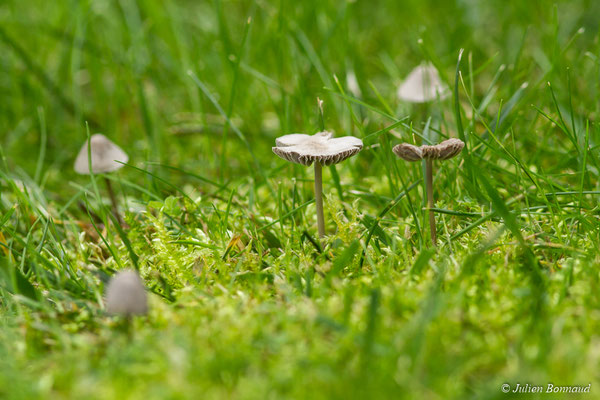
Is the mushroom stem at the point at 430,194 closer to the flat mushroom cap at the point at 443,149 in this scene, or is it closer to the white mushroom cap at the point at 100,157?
the flat mushroom cap at the point at 443,149

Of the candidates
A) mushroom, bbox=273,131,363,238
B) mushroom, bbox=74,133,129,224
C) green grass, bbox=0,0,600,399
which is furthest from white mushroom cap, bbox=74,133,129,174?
mushroom, bbox=273,131,363,238

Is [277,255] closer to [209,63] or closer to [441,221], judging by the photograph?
[441,221]

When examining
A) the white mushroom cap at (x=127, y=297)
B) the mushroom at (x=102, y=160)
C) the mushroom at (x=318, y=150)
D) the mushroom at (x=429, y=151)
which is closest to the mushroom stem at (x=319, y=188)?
the mushroom at (x=318, y=150)

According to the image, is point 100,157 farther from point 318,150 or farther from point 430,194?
point 430,194

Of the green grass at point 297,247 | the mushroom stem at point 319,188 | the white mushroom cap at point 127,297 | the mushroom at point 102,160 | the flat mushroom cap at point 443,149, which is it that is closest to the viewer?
the green grass at point 297,247

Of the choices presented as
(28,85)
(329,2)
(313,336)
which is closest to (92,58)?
(28,85)

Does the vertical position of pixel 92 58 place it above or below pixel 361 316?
above
